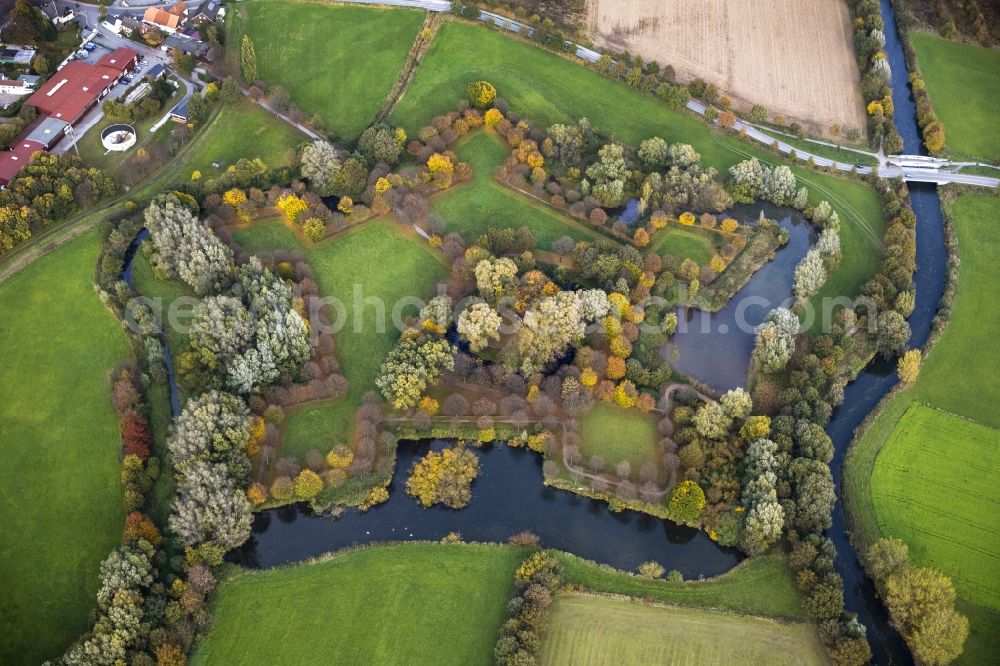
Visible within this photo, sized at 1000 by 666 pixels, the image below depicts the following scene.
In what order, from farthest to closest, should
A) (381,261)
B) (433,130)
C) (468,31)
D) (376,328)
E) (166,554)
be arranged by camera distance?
(468,31) < (433,130) < (381,261) < (376,328) < (166,554)

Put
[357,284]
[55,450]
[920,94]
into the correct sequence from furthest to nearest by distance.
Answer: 1. [920,94]
2. [357,284]
3. [55,450]

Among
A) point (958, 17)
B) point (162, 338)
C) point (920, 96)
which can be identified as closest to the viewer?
point (162, 338)

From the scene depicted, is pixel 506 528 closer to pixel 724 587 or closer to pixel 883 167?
pixel 724 587

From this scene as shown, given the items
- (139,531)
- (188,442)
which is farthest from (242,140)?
(139,531)

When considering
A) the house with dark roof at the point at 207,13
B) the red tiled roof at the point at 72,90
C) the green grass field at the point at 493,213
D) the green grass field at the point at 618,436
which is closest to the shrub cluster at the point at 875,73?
the green grass field at the point at 493,213

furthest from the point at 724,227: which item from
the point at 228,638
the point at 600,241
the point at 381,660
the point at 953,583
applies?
the point at 228,638

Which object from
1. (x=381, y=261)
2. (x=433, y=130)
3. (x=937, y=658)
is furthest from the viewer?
(x=433, y=130)

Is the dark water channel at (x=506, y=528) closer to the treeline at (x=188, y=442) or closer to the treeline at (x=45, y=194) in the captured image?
the treeline at (x=188, y=442)

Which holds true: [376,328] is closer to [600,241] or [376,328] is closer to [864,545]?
[600,241]

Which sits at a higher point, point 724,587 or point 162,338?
point 724,587
